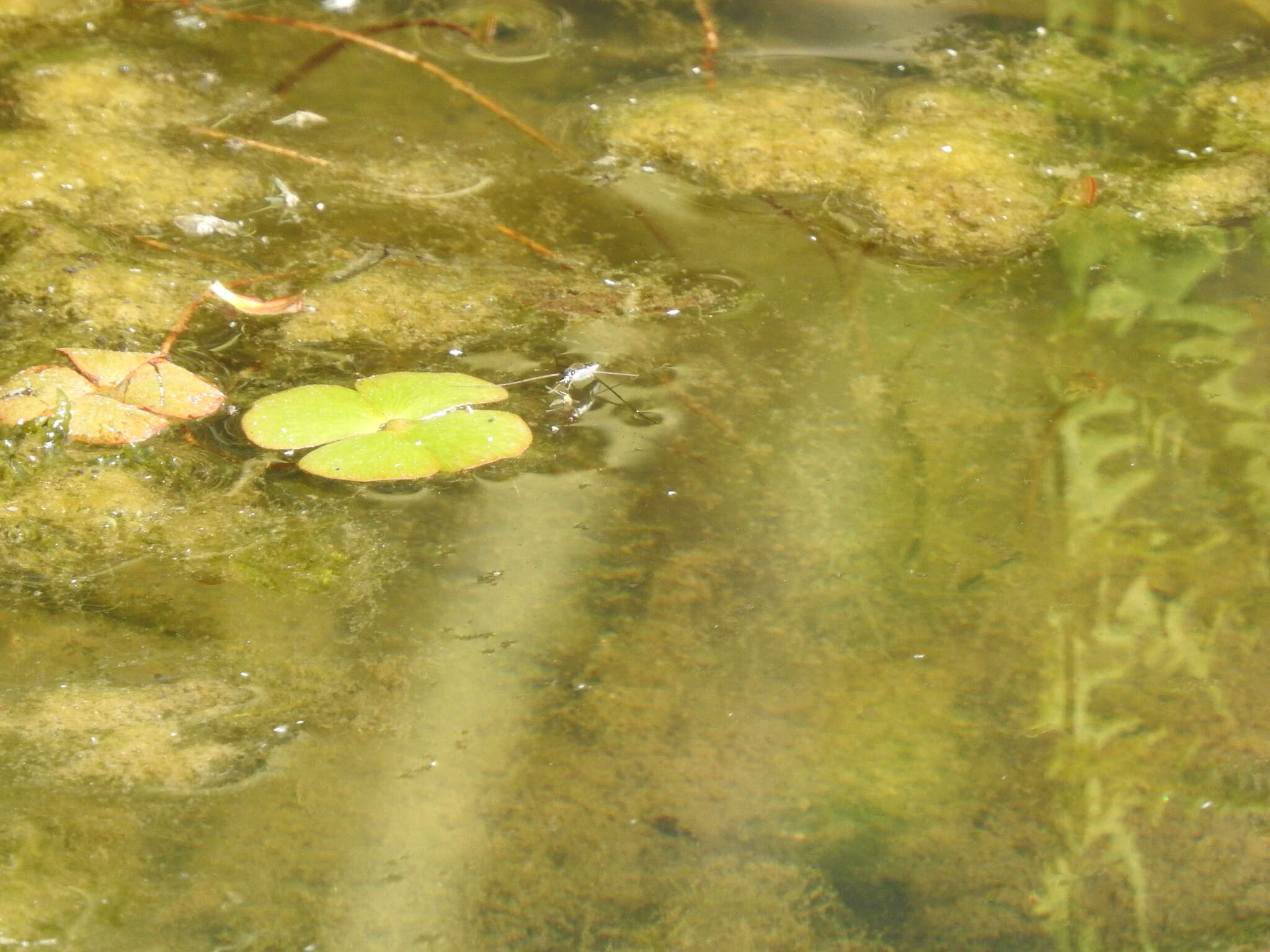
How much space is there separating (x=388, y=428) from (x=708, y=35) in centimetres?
139

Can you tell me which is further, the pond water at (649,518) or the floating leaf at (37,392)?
the floating leaf at (37,392)

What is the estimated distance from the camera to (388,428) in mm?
1665

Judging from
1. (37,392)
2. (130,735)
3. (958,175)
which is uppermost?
(958,175)

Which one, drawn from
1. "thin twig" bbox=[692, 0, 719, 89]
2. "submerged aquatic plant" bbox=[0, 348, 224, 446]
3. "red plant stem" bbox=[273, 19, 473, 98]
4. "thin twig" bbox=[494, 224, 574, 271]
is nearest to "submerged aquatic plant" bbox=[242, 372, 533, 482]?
"submerged aquatic plant" bbox=[0, 348, 224, 446]

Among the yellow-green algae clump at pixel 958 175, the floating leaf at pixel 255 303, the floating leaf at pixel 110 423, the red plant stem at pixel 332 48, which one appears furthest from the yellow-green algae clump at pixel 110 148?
the yellow-green algae clump at pixel 958 175

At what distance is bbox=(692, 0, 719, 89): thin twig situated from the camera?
2.55 meters

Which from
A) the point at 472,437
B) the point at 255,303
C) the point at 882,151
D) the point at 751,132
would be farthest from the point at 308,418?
the point at 882,151

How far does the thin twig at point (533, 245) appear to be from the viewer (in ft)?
6.68

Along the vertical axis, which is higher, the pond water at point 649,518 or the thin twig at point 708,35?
the thin twig at point 708,35

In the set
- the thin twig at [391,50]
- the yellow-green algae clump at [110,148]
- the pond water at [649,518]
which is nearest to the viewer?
the pond water at [649,518]

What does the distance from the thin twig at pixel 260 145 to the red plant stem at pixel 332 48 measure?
16 centimetres

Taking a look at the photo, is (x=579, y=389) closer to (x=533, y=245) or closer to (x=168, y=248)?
(x=533, y=245)

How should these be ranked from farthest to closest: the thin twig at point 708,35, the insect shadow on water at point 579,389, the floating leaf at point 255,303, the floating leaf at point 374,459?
the thin twig at point 708,35, the floating leaf at point 255,303, the insect shadow on water at point 579,389, the floating leaf at point 374,459

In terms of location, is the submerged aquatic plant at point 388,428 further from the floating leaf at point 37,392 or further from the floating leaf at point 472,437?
the floating leaf at point 37,392
